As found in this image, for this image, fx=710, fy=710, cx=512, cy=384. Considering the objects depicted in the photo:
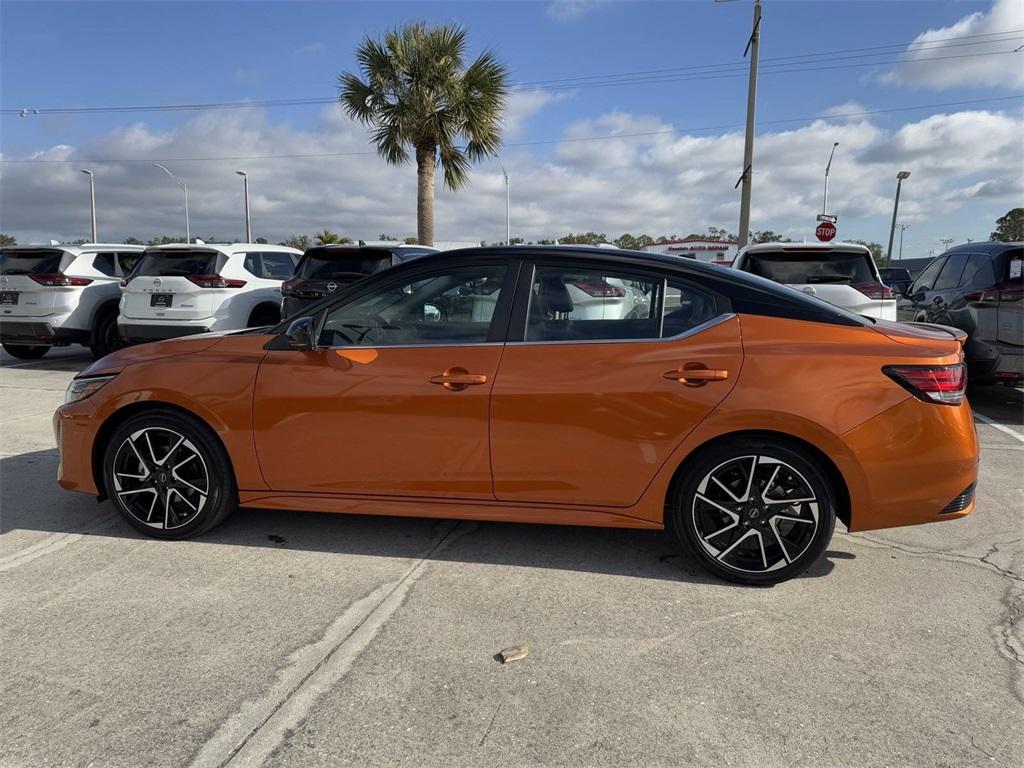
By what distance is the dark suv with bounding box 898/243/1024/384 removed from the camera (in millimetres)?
7078

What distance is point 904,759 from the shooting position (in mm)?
2232

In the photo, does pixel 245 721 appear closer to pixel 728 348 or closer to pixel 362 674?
pixel 362 674

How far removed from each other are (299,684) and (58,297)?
32.4 feet

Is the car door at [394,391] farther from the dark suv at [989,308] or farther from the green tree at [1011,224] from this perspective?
the green tree at [1011,224]

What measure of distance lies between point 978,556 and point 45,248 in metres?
11.9

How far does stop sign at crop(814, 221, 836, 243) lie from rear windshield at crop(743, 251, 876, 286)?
60.1ft

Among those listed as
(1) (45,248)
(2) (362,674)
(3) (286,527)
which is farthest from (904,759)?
(1) (45,248)

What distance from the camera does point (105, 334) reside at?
10836mm

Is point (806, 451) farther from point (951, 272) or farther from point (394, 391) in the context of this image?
point (951, 272)

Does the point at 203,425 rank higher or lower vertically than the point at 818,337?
lower

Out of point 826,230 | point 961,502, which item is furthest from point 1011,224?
point 961,502

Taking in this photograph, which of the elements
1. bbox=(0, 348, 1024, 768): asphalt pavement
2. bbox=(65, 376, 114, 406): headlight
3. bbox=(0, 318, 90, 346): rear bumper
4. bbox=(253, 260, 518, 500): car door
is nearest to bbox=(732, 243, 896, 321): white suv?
bbox=(0, 348, 1024, 768): asphalt pavement

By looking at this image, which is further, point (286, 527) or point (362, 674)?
point (286, 527)

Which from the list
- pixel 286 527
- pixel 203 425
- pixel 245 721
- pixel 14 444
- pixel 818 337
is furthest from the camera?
pixel 14 444
